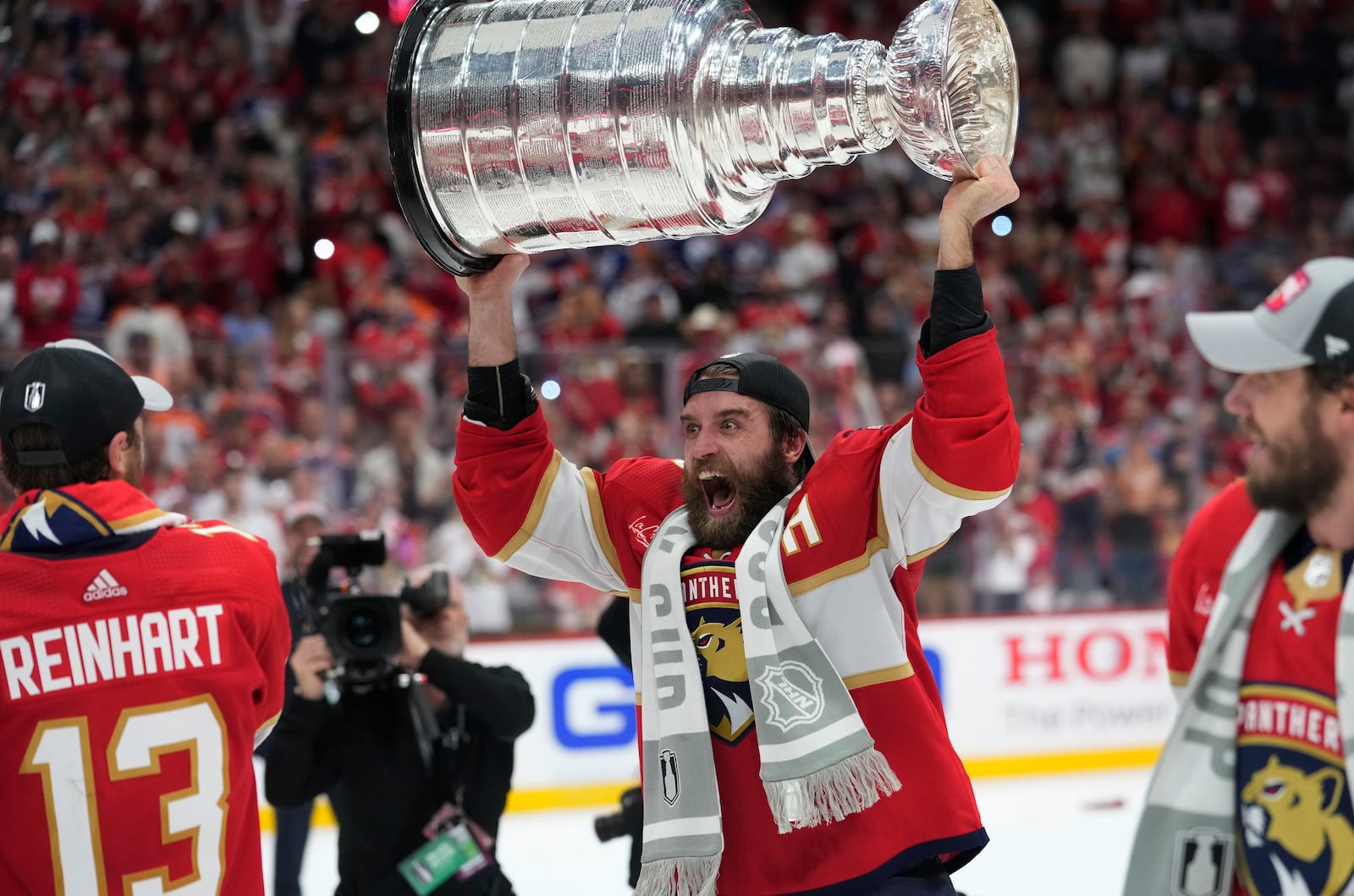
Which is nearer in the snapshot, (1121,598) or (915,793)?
(915,793)

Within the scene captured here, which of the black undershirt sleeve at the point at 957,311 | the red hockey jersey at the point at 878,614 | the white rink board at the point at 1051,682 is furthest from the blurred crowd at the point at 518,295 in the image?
the black undershirt sleeve at the point at 957,311

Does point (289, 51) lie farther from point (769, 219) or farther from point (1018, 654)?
point (1018, 654)

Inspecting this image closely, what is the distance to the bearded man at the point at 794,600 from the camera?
2570 millimetres

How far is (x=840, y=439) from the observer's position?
2.89m

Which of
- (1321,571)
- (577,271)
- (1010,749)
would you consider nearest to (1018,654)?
(1010,749)

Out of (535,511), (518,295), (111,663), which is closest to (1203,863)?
(535,511)

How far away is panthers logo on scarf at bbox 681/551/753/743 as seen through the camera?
2.79 metres

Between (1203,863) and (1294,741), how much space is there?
211 millimetres

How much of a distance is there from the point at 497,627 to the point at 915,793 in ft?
17.6

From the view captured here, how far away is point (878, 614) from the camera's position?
2.74 meters

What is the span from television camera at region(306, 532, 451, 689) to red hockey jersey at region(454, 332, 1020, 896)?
34.7 inches

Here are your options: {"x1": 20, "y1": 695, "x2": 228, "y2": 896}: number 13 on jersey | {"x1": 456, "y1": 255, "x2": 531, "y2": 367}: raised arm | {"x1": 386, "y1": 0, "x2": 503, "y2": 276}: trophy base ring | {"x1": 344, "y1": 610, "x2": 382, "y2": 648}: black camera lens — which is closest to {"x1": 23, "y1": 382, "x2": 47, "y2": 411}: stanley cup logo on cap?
{"x1": 20, "y1": 695, "x2": 228, "y2": 896}: number 13 on jersey

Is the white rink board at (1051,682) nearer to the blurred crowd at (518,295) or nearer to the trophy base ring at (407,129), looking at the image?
the blurred crowd at (518,295)

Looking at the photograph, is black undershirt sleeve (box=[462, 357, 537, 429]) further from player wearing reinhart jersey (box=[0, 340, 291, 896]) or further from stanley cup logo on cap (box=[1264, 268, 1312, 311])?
stanley cup logo on cap (box=[1264, 268, 1312, 311])
